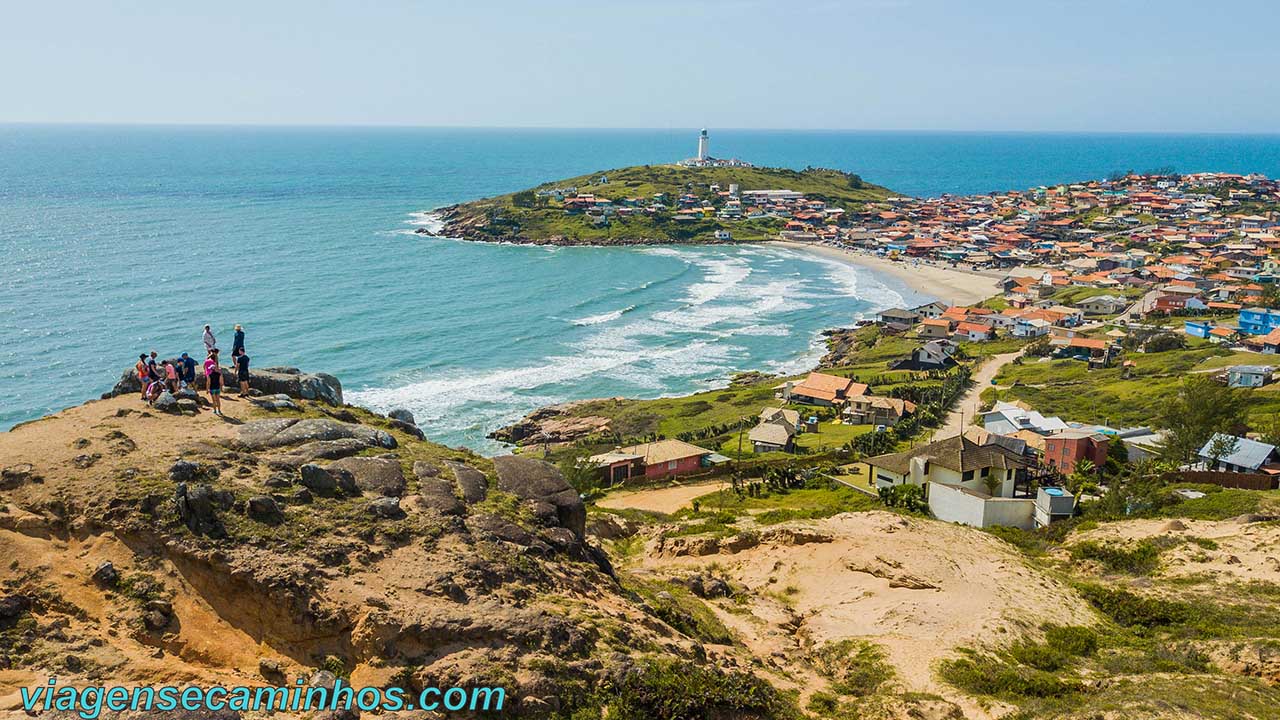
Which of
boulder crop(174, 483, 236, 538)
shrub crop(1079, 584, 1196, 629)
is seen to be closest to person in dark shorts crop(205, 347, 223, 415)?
boulder crop(174, 483, 236, 538)

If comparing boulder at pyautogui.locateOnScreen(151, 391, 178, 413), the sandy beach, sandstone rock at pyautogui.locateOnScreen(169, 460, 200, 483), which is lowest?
the sandy beach

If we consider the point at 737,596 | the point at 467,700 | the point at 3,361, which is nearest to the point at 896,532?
the point at 737,596

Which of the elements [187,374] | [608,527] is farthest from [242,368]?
[608,527]

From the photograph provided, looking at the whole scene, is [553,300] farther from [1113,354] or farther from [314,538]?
[314,538]

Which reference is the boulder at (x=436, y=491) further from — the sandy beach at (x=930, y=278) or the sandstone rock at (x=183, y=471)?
the sandy beach at (x=930, y=278)

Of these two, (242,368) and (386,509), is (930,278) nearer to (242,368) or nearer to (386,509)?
(242,368)

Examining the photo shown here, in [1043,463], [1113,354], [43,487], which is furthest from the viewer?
[1113,354]

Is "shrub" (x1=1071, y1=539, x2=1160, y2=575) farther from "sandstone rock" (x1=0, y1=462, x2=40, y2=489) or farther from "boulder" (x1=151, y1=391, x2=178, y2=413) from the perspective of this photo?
"sandstone rock" (x1=0, y1=462, x2=40, y2=489)
